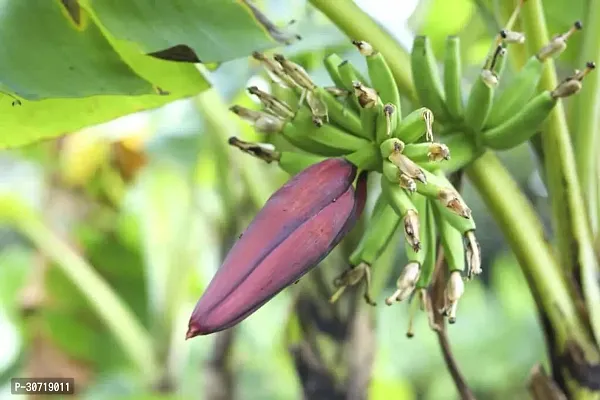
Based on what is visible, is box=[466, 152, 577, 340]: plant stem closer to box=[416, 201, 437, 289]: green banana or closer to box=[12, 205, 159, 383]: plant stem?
box=[416, 201, 437, 289]: green banana

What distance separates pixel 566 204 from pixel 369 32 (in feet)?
0.63

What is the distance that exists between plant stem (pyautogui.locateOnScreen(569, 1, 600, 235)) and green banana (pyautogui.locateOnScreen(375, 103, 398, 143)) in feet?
0.62

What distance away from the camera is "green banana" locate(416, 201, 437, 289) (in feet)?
1.21

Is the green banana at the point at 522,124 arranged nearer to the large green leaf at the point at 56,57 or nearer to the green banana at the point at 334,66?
the green banana at the point at 334,66

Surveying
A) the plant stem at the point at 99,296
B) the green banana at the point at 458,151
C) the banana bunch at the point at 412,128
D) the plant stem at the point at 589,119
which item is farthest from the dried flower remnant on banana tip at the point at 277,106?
the plant stem at the point at 99,296

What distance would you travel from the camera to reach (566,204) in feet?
1.39

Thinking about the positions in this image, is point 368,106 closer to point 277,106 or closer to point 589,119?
point 277,106

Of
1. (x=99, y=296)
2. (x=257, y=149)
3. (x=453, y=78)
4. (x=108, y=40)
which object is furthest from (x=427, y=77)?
(x=99, y=296)

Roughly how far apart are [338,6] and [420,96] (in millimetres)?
82

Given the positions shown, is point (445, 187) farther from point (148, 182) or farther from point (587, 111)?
point (148, 182)

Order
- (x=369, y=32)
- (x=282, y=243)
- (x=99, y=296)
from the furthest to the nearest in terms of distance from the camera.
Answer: (x=99, y=296)
(x=369, y=32)
(x=282, y=243)

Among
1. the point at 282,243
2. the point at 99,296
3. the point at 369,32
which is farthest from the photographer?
the point at 99,296

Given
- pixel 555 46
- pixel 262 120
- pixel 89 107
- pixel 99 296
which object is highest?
pixel 555 46

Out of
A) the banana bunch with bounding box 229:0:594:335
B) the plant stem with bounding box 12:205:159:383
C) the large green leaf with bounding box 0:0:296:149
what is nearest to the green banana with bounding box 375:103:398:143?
the banana bunch with bounding box 229:0:594:335
